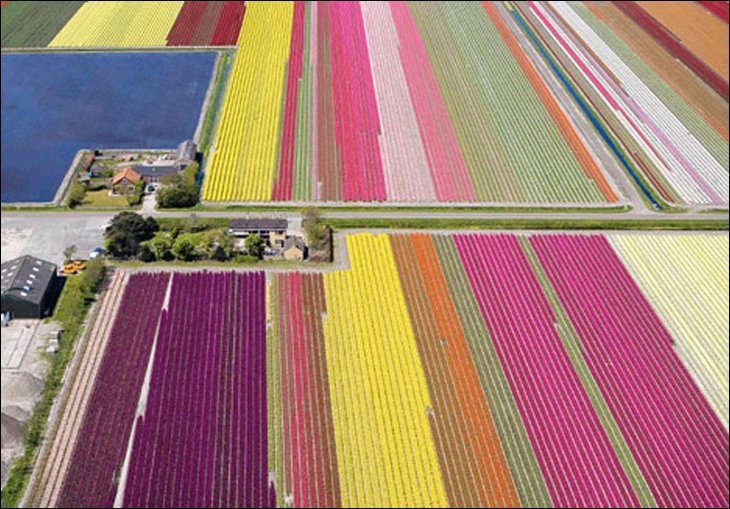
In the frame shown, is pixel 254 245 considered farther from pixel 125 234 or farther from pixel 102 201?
pixel 102 201

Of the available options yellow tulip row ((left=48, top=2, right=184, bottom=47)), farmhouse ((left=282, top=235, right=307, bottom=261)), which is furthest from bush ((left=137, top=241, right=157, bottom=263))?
yellow tulip row ((left=48, top=2, right=184, bottom=47))

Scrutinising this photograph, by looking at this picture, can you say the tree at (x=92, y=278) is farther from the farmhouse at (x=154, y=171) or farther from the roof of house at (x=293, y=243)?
the roof of house at (x=293, y=243)

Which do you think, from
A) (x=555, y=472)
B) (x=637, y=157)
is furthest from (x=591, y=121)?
(x=555, y=472)

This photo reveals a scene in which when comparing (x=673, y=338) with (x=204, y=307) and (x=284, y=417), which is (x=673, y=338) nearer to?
(x=284, y=417)

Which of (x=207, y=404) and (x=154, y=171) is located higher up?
(x=154, y=171)

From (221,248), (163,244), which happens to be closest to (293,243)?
(221,248)

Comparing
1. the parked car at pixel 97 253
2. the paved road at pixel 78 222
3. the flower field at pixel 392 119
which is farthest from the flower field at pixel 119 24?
the parked car at pixel 97 253
